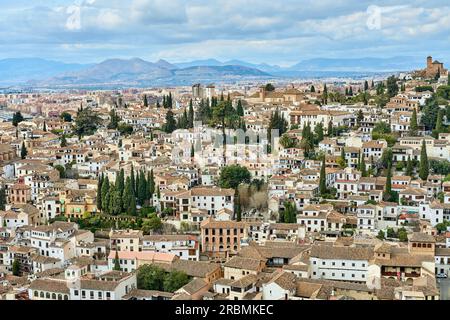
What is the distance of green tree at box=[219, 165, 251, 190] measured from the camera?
9.74 metres

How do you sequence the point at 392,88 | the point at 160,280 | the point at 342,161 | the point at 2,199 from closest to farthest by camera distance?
the point at 160,280 < the point at 2,199 < the point at 342,161 < the point at 392,88

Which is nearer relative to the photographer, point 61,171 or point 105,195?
point 105,195

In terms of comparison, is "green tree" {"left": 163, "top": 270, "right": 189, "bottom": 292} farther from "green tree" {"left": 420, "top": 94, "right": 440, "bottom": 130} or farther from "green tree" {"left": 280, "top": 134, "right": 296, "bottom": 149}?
"green tree" {"left": 420, "top": 94, "right": 440, "bottom": 130}

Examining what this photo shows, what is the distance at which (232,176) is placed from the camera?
31.9ft

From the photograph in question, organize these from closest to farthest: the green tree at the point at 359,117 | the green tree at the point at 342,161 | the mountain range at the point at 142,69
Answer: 1. the mountain range at the point at 142,69
2. the green tree at the point at 342,161
3. the green tree at the point at 359,117

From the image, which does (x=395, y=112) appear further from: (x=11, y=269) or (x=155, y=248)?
(x=11, y=269)

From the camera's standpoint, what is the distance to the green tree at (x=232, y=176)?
32.0ft

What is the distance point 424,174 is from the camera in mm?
9750

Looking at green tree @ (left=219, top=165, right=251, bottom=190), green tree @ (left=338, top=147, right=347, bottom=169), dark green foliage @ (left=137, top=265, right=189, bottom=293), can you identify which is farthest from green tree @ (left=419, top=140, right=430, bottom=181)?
dark green foliage @ (left=137, top=265, right=189, bottom=293)

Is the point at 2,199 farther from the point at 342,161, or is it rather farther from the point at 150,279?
the point at 342,161

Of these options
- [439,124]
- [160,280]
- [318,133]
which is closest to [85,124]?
[318,133]

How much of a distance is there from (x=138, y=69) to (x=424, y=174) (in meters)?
5.32

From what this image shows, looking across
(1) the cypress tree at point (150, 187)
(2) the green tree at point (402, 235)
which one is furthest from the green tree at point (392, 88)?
(1) the cypress tree at point (150, 187)

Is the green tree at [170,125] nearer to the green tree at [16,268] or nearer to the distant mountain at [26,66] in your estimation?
the distant mountain at [26,66]
